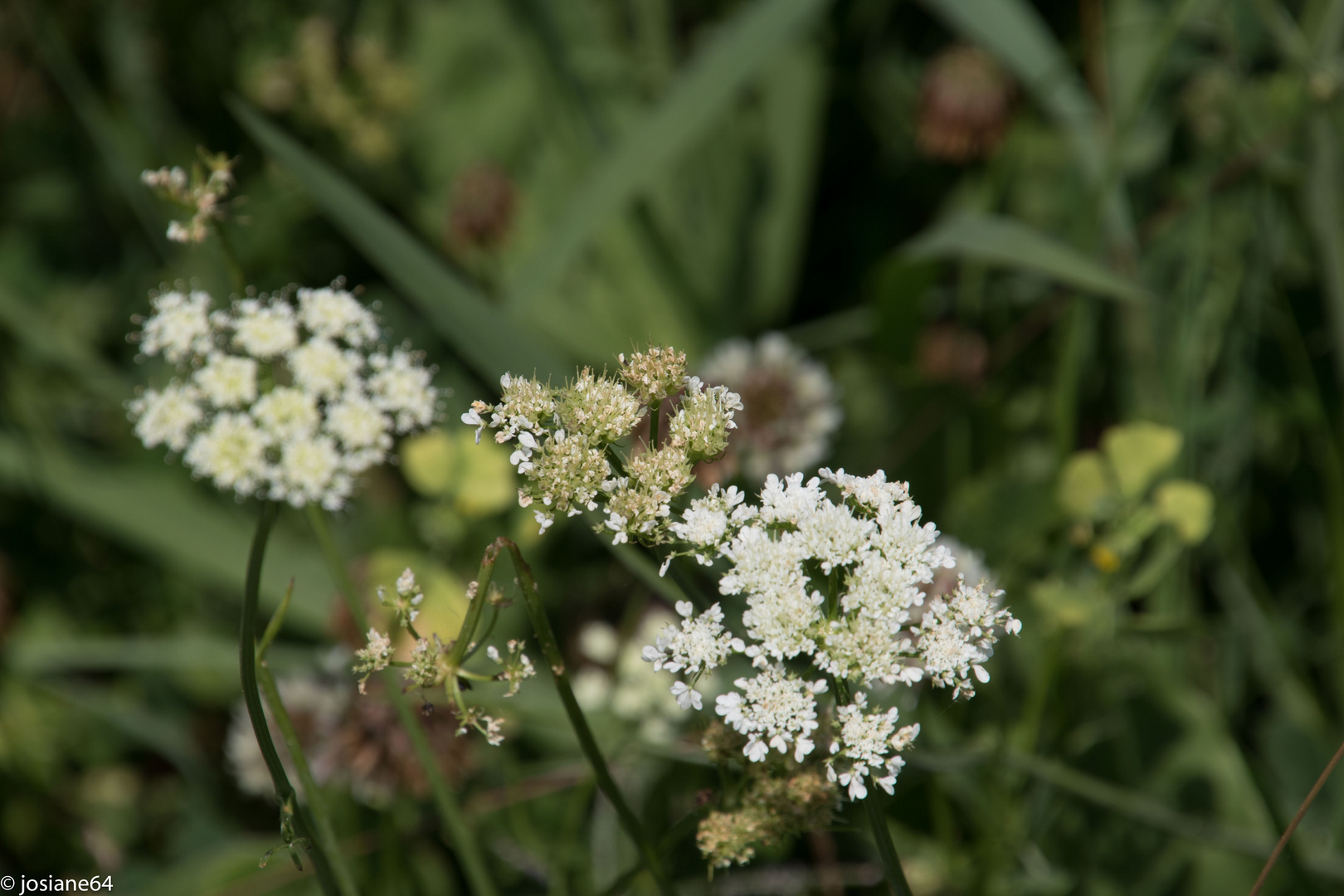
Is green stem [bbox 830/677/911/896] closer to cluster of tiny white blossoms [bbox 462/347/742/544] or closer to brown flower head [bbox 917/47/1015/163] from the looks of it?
cluster of tiny white blossoms [bbox 462/347/742/544]

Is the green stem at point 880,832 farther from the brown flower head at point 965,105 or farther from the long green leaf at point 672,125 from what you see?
the brown flower head at point 965,105

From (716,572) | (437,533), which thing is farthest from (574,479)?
(437,533)

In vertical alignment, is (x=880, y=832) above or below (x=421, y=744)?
below

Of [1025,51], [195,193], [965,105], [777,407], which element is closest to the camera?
[195,193]

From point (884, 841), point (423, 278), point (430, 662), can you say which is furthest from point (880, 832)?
point (423, 278)

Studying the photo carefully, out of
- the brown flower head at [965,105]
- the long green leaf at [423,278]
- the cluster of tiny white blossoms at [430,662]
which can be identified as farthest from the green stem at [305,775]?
the brown flower head at [965,105]

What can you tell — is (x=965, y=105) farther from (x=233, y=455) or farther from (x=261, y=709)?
(x=261, y=709)

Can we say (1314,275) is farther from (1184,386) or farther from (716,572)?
(716,572)
